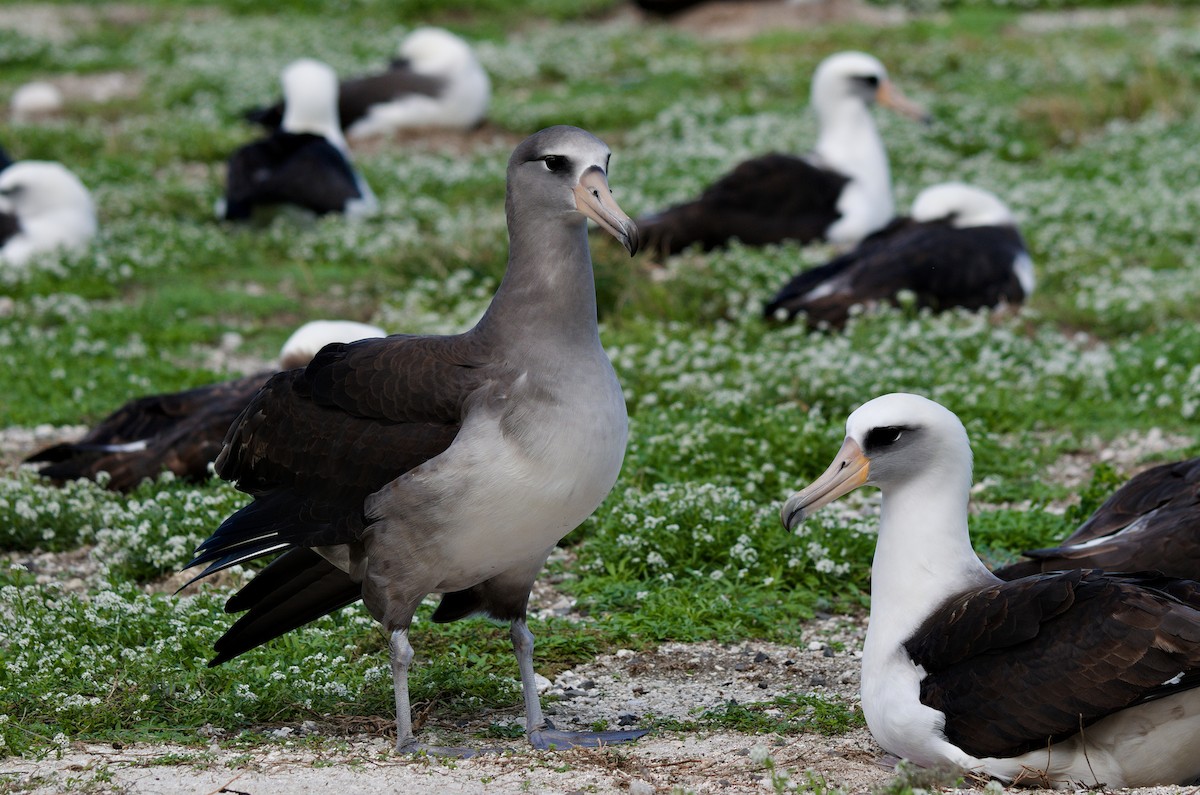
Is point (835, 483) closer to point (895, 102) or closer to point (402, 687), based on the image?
point (402, 687)

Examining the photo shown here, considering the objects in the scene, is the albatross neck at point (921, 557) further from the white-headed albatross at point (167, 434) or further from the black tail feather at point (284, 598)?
the white-headed albatross at point (167, 434)

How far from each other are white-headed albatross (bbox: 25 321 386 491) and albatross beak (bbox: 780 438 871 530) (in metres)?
3.06

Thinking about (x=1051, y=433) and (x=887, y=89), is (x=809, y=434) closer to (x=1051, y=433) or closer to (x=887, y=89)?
(x=1051, y=433)

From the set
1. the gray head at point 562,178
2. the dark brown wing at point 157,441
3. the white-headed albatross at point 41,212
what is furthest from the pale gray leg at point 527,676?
the white-headed albatross at point 41,212

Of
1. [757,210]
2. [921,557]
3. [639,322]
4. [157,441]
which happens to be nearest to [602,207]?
[921,557]

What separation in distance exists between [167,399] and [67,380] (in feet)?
5.34

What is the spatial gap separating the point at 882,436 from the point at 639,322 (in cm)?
511

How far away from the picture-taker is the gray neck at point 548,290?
4820 mm

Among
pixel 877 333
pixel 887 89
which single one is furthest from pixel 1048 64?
pixel 877 333

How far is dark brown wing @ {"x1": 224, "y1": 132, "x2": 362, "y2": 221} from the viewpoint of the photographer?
13.2 metres

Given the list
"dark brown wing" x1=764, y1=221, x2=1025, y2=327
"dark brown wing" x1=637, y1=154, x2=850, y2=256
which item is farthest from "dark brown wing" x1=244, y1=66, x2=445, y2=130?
"dark brown wing" x1=764, y1=221, x2=1025, y2=327

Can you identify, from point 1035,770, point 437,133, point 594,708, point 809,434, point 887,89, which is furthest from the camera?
point 437,133

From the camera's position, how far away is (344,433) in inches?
198

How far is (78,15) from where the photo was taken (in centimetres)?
2375
